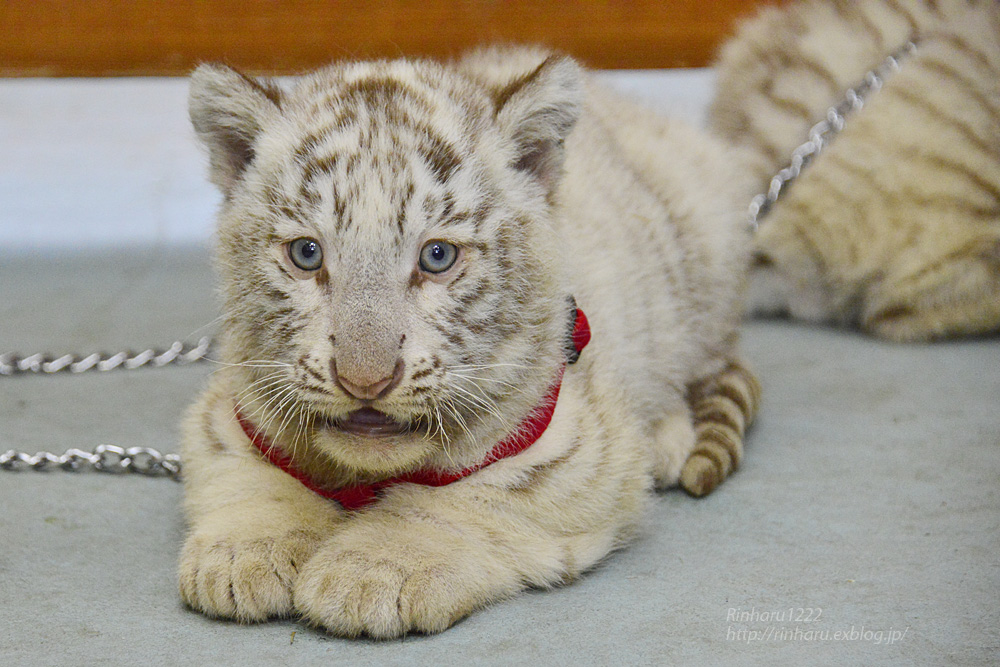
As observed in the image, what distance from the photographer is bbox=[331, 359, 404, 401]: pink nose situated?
5.20 ft

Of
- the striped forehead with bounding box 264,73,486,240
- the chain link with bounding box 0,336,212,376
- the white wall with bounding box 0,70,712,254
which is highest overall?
the striped forehead with bounding box 264,73,486,240

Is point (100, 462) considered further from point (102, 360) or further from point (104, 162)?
point (104, 162)

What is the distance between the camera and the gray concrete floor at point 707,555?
160 centimetres

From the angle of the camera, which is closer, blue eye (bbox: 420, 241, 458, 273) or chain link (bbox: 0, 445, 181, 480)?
blue eye (bbox: 420, 241, 458, 273)

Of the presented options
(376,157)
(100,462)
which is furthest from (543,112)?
(100,462)

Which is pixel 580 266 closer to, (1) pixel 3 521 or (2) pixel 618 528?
(2) pixel 618 528

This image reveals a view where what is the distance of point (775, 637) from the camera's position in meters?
1.64

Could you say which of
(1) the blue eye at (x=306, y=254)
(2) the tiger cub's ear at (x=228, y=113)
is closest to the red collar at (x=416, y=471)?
(1) the blue eye at (x=306, y=254)

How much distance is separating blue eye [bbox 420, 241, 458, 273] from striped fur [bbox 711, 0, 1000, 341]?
2.25 m

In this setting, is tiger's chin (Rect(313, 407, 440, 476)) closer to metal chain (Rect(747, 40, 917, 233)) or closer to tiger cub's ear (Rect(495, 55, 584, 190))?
tiger cub's ear (Rect(495, 55, 584, 190))

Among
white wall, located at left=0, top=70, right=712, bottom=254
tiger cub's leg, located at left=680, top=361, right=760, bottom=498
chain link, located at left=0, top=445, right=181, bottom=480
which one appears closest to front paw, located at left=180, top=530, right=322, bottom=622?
chain link, located at left=0, top=445, right=181, bottom=480

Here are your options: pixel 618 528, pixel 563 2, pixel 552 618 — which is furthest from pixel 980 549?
pixel 563 2

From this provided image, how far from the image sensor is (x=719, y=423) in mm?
2518

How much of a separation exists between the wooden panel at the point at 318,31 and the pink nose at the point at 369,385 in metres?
2.46
